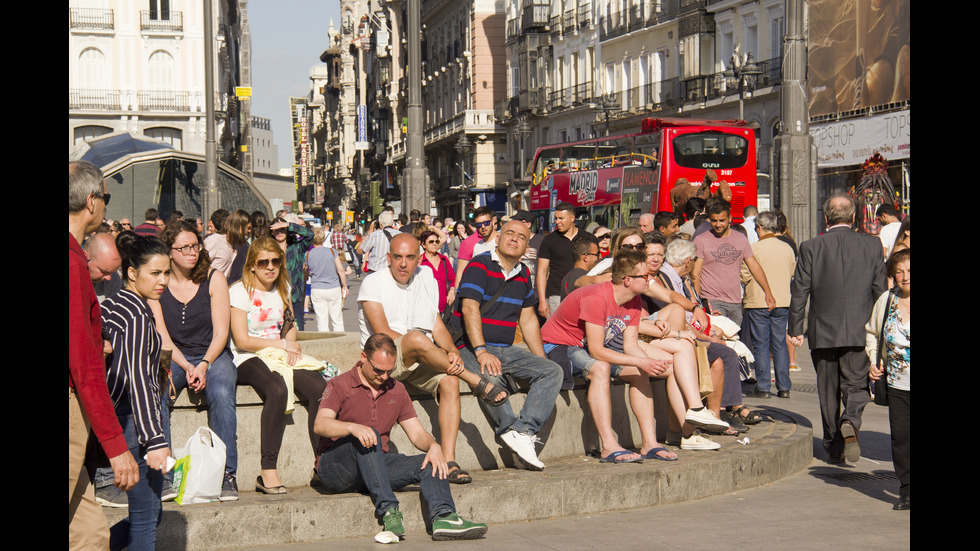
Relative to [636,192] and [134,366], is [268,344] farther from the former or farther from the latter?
[636,192]

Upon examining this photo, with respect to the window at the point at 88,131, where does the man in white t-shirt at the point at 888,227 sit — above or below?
below

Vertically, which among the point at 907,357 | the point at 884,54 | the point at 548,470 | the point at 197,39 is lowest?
the point at 548,470

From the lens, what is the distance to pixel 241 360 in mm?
7719

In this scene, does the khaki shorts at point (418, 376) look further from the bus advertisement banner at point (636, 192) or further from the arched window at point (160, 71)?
the arched window at point (160, 71)

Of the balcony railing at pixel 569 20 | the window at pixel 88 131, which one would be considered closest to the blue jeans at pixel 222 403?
the balcony railing at pixel 569 20

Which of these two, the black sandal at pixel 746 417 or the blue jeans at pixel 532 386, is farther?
the black sandal at pixel 746 417

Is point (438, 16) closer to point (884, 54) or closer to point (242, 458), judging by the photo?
point (884, 54)

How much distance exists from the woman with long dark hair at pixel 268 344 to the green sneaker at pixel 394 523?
86 cm

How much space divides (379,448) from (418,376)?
939 mm

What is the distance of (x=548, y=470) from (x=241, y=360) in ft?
7.01

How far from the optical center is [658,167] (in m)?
29.8

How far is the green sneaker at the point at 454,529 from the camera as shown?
22.6 ft
